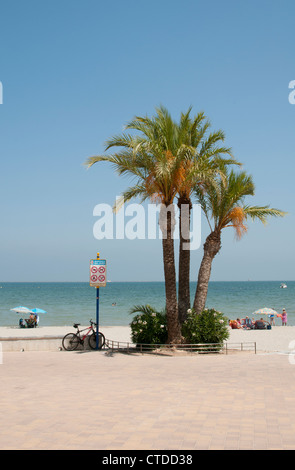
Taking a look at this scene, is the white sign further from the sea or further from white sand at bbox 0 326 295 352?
the sea

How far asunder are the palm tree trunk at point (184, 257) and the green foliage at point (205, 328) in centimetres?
73

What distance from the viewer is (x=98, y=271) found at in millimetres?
16625

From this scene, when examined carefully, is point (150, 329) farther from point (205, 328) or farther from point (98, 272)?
point (98, 272)

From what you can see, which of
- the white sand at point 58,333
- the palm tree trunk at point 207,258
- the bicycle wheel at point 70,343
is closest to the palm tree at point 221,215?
the palm tree trunk at point 207,258

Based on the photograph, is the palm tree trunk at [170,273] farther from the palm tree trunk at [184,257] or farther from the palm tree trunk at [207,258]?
the palm tree trunk at [207,258]

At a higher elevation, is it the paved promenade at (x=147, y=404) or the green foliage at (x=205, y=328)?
the green foliage at (x=205, y=328)

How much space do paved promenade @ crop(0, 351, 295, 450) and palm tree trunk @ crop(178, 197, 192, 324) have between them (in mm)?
3073

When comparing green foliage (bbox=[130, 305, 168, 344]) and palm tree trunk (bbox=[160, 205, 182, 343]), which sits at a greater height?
palm tree trunk (bbox=[160, 205, 182, 343])

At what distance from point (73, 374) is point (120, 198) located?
729cm

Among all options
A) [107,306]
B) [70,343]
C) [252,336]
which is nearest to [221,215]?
[70,343]

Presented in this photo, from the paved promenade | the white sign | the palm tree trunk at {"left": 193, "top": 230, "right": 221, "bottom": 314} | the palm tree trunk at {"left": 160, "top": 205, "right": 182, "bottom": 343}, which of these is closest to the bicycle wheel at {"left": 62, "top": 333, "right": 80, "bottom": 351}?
the white sign

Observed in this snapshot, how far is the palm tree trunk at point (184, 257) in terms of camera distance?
16.7 m

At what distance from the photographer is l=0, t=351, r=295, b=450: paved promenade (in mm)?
6430
